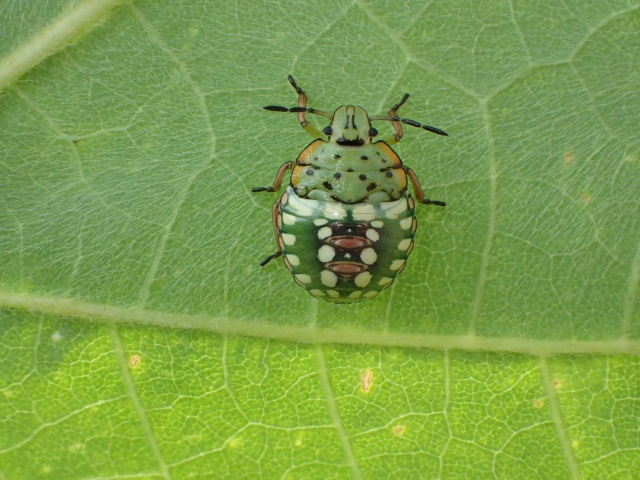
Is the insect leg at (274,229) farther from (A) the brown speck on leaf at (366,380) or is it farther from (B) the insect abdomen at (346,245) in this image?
(A) the brown speck on leaf at (366,380)

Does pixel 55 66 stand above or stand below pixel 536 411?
above

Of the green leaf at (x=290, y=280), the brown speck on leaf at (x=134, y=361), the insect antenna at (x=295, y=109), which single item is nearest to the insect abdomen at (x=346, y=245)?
the green leaf at (x=290, y=280)

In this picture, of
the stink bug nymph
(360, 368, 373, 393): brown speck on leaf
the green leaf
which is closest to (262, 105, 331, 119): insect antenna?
the stink bug nymph

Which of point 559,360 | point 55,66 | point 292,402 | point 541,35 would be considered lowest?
point 292,402

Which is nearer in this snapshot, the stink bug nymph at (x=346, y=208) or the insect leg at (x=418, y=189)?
the stink bug nymph at (x=346, y=208)

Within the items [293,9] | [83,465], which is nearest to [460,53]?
[293,9]

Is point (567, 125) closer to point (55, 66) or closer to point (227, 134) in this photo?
point (227, 134)

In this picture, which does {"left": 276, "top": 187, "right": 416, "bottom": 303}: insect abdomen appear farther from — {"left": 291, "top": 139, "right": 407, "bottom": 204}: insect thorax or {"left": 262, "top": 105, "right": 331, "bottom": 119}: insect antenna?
{"left": 262, "top": 105, "right": 331, "bottom": 119}: insect antenna

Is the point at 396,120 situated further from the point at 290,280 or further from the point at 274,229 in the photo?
the point at 290,280
